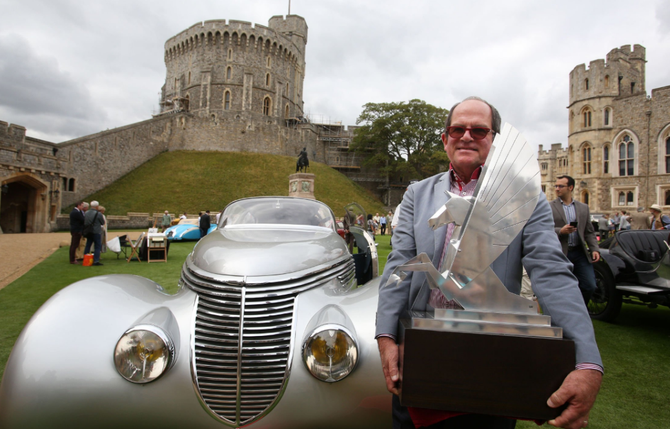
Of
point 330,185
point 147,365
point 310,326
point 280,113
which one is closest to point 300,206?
point 310,326

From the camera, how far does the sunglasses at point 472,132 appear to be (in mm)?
1509

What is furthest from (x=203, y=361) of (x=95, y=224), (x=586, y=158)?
(x=586, y=158)

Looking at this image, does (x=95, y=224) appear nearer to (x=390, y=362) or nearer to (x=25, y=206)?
(x=390, y=362)

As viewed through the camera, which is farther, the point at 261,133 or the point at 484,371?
the point at 261,133

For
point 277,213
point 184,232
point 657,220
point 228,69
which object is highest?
point 228,69

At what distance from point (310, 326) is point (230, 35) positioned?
54259mm

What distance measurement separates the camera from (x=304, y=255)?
288cm

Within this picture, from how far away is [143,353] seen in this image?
210 cm

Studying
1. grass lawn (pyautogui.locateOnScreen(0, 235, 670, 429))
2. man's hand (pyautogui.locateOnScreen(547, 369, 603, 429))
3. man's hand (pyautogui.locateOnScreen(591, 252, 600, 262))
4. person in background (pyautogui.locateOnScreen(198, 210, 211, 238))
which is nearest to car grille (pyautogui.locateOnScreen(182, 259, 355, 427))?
man's hand (pyautogui.locateOnScreen(547, 369, 603, 429))

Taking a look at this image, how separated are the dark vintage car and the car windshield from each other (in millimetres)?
4036

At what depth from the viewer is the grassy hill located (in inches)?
1223

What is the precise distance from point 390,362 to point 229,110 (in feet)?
165

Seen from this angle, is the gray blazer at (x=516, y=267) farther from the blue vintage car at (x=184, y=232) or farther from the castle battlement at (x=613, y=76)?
the castle battlement at (x=613, y=76)

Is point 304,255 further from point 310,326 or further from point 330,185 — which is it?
point 330,185
